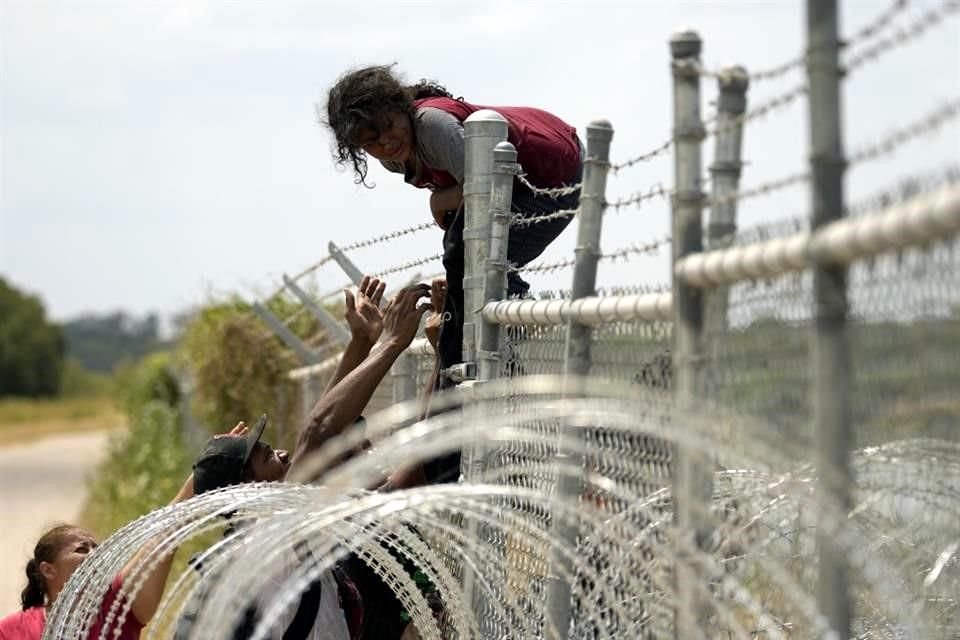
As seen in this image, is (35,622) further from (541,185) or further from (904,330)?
(904,330)

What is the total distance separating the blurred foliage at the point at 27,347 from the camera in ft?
332

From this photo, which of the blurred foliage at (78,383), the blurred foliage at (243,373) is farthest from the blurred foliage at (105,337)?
the blurred foliage at (243,373)

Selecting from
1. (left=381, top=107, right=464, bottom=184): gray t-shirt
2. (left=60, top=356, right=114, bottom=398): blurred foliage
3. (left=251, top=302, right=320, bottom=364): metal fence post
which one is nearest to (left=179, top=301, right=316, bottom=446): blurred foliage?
(left=251, top=302, right=320, bottom=364): metal fence post

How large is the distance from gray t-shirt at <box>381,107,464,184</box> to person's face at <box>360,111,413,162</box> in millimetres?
32

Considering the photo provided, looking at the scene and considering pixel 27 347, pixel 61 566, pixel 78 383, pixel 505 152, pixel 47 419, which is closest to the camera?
pixel 505 152

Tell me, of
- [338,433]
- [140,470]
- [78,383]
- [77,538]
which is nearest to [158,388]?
[140,470]

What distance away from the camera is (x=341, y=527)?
183 inches

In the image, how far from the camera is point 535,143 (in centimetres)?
571

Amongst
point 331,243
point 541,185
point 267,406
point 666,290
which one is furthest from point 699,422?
point 267,406

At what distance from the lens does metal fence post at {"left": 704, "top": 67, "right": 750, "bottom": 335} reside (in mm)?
3387

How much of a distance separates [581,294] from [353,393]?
153 centimetres

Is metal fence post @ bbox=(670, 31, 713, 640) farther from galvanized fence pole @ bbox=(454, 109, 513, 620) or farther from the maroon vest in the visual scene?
the maroon vest

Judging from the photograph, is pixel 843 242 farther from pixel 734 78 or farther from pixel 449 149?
pixel 449 149

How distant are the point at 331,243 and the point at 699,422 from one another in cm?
450
